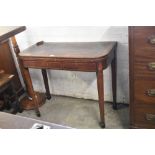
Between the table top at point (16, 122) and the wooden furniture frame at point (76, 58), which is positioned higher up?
the table top at point (16, 122)

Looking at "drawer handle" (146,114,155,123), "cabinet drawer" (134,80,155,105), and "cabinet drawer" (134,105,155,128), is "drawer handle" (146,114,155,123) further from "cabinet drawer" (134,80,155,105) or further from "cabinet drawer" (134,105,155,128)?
"cabinet drawer" (134,80,155,105)

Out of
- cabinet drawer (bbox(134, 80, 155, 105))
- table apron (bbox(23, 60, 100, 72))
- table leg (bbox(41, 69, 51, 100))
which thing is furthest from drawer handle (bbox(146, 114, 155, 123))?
table leg (bbox(41, 69, 51, 100))

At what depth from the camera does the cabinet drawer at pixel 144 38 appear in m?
1.32

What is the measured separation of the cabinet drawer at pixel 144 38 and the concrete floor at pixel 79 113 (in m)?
0.77

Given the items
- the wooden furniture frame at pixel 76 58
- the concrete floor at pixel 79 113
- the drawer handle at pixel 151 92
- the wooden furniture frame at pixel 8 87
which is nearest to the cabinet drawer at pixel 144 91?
the drawer handle at pixel 151 92

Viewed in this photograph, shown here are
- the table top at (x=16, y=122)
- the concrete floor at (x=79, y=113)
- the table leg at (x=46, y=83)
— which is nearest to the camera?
the table top at (x=16, y=122)

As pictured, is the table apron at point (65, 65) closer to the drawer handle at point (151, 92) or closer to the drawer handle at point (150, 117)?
the drawer handle at point (151, 92)

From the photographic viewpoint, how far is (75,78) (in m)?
2.29

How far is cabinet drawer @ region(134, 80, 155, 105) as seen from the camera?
153 centimetres

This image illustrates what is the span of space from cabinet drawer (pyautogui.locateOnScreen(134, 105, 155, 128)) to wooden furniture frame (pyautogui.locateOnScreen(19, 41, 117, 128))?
0.91 feet

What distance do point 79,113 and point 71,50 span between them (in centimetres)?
66

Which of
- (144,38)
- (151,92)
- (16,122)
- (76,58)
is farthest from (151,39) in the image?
(16,122)

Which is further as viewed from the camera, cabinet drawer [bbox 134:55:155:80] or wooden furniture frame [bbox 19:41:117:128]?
wooden furniture frame [bbox 19:41:117:128]
